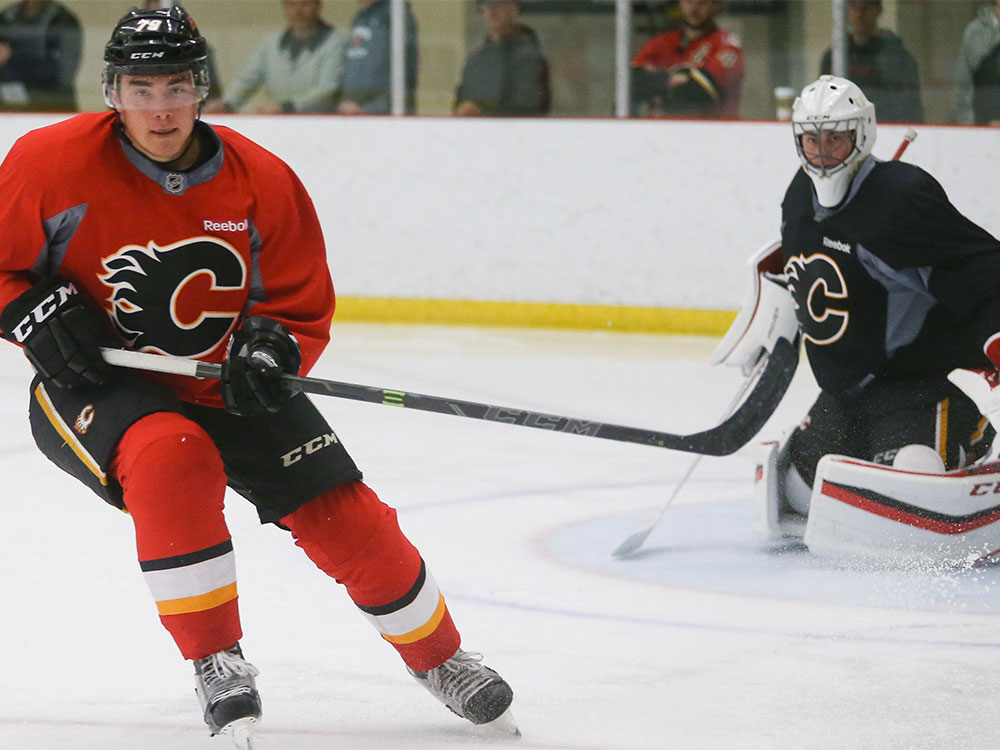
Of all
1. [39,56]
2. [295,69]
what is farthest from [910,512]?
[39,56]

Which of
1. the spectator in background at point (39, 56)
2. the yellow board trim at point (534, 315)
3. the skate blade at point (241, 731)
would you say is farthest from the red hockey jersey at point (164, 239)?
the spectator in background at point (39, 56)

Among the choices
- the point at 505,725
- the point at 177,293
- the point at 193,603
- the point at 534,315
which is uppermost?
the point at 177,293

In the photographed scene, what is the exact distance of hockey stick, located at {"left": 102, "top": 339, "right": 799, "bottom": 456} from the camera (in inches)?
78.0

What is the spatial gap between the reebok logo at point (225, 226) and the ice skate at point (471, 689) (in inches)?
23.9

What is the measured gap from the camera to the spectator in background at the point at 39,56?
6.61 m

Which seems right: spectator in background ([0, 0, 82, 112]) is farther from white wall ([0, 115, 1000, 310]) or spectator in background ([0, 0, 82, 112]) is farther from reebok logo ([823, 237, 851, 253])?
reebok logo ([823, 237, 851, 253])

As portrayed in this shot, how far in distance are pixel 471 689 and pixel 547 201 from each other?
429cm

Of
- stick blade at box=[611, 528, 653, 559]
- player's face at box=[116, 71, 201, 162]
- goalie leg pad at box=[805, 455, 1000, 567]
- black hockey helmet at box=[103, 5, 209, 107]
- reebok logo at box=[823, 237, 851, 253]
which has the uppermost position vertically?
black hockey helmet at box=[103, 5, 209, 107]

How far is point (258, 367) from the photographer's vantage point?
1.94 m

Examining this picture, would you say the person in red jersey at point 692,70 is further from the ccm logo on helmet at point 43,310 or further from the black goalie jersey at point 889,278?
the ccm logo on helmet at point 43,310

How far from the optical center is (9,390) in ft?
16.2

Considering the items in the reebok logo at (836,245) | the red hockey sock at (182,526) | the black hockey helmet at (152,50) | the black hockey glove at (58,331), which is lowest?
the red hockey sock at (182,526)

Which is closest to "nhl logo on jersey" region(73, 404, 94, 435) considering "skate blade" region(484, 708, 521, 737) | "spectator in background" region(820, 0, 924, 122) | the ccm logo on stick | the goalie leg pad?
the ccm logo on stick

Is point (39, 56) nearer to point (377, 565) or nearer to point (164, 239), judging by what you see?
point (164, 239)
